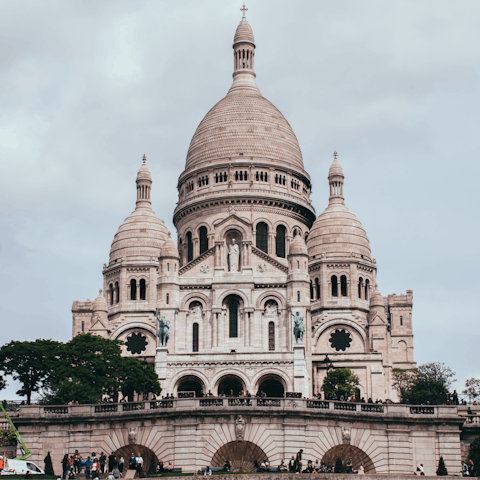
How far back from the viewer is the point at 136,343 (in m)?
99.9

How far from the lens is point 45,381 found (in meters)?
69.8

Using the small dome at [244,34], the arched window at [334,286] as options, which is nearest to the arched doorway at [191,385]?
the arched window at [334,286]

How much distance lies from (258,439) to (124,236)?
5802 cm

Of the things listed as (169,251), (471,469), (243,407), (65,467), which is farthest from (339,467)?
(169,251)

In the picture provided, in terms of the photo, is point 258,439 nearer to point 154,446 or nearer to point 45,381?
point 154,446

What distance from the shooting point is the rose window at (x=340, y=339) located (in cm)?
9831

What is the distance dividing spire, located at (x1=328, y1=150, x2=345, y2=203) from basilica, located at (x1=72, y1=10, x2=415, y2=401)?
122 millimetres

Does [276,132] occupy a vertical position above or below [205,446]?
above

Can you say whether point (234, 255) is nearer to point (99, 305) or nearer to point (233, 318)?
point (233, 318)

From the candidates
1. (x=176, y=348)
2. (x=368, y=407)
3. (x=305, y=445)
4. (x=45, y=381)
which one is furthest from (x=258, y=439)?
(x=176, y=348)

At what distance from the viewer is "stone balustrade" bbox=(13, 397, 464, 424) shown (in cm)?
5025

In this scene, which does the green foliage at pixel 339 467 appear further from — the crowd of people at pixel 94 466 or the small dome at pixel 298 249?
the small dome at pixel 298 249

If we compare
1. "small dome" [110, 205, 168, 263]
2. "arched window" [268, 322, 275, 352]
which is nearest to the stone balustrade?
"arched window" [268, 322, 275, 352]

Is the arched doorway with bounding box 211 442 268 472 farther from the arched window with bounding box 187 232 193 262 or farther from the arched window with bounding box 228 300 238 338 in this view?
the arched window with bounding box 187 232 193 262
